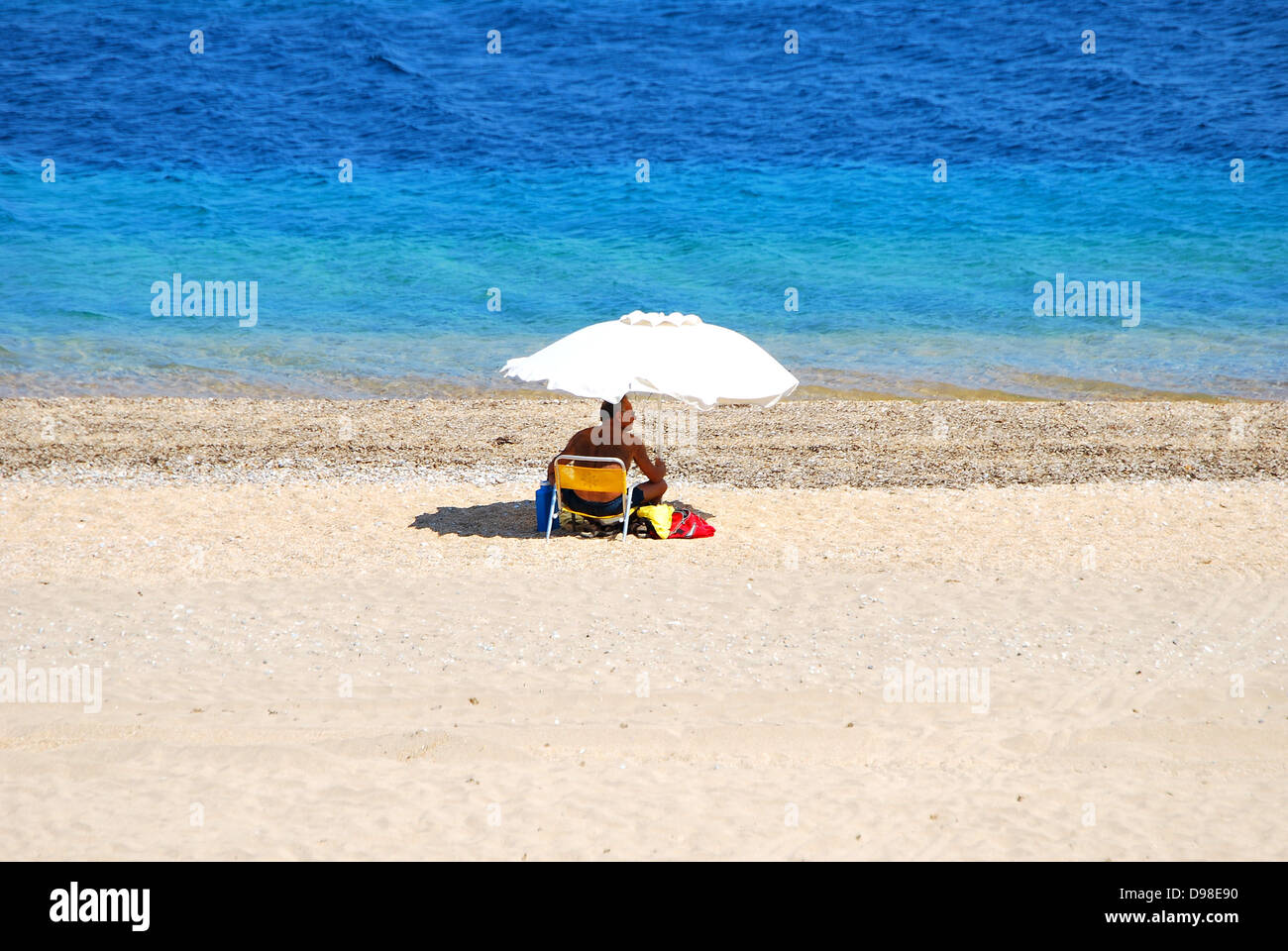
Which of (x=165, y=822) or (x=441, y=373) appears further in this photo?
(x=441, y=373)

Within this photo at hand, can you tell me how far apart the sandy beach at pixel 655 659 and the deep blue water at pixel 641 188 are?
621cm

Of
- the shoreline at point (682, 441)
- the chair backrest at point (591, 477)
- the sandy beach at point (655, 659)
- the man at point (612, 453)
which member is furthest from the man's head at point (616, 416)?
the shoreline at point (682, 441)

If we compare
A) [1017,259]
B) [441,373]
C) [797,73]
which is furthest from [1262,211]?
[441,373]

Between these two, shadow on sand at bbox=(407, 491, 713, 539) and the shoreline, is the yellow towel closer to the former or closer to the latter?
shadow on sand at bbox=(407, 491, 713, 539)

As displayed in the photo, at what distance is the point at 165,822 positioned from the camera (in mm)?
4387

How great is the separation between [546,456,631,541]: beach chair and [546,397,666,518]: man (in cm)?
5

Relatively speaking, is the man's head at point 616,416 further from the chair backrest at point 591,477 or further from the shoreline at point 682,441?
the shoreline at point 682,441

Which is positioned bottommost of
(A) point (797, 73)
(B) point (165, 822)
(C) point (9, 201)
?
(B) point (165, 822)

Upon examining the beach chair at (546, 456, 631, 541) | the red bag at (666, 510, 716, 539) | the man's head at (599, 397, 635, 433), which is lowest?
the red bag at (666, 510, 716, 539)

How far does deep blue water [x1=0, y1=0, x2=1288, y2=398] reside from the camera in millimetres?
17719

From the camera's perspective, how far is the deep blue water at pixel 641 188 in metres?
17.7

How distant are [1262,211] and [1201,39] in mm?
8339

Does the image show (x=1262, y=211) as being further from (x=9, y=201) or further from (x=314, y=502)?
(x=9, y=201)

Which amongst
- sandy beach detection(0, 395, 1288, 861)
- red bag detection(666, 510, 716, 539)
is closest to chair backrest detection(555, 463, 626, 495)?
sandy beach detection(0, 395, 1288, 861)
